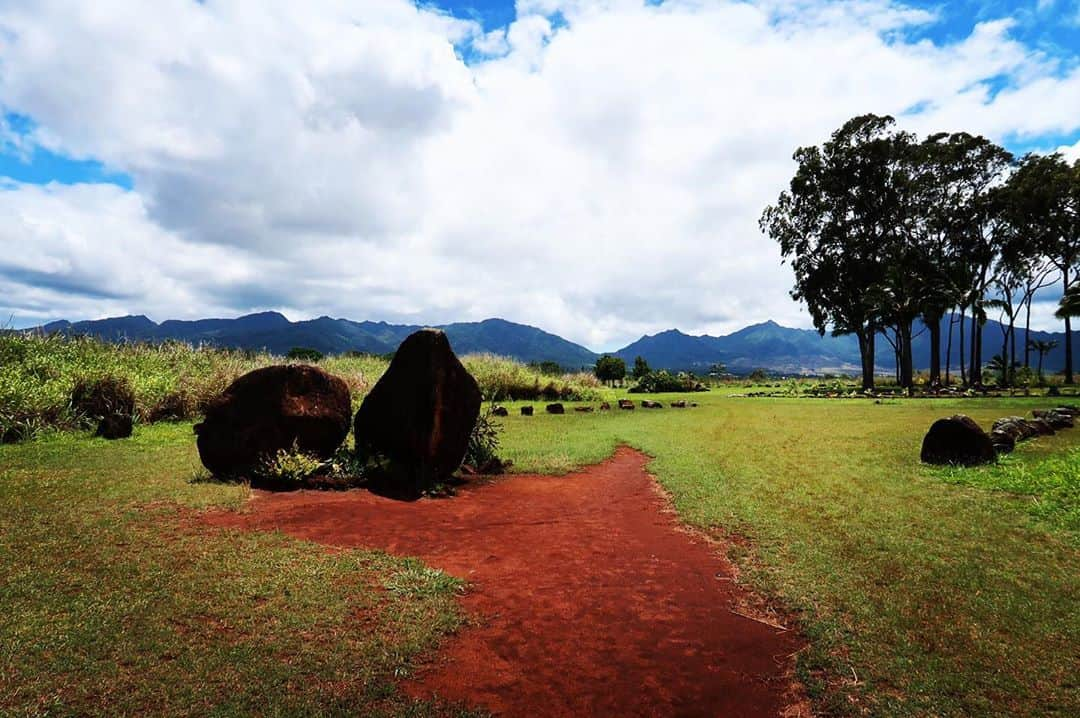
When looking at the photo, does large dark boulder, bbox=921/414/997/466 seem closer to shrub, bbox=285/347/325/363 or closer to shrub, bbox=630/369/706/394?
shrub, bbox=285/347/325/363

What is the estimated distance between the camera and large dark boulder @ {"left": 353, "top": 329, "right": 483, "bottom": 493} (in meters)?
9.77

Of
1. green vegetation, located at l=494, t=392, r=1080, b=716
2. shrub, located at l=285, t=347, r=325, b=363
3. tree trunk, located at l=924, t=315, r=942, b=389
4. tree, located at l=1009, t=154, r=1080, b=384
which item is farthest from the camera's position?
tree trunk, located at l=924, t=315, r=942, b=389

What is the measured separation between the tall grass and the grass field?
355 cm

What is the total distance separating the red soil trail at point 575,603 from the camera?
3.81 m

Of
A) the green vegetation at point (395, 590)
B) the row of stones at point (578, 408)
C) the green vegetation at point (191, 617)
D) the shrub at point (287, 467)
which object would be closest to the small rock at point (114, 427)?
the green vegetation at point (395, 590)

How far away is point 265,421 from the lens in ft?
31.1

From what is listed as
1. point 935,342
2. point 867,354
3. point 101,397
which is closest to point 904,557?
point 101,397

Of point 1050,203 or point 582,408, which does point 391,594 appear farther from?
point 1050,203

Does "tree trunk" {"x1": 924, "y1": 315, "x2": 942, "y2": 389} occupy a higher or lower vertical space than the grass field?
higher

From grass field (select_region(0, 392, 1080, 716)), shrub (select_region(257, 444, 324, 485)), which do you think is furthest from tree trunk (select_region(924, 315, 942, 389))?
shrub (select_region(257, 444, 324, 485))

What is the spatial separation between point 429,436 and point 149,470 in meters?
5.02

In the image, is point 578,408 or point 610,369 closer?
point 578,408

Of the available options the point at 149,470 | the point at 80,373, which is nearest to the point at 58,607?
the point at 149,470

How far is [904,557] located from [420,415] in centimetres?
732
